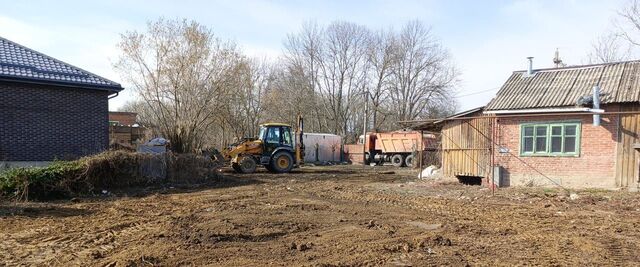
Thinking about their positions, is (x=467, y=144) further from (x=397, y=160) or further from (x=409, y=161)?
(x=397, y=160)

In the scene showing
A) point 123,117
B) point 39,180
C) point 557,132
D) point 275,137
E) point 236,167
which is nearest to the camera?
point 39,180

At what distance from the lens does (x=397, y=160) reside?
34.8 m

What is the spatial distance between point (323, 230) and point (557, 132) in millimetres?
10577

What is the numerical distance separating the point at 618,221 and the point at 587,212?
4.19ft

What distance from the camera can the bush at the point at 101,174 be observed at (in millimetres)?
11891

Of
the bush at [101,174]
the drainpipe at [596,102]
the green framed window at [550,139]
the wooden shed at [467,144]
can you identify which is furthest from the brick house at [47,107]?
the drainpipe at [596,102]

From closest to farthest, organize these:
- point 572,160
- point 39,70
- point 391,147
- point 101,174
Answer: point 101,174
point 572,160
point 39,70
point 391,147

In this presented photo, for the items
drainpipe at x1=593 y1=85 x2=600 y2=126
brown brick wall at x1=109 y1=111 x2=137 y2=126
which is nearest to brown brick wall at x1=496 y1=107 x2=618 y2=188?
drainpipe at x1=593 y1=85 x2=600 y2=126

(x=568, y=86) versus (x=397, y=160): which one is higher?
(x=568, y=86)

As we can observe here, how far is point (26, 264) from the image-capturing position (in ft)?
20.1

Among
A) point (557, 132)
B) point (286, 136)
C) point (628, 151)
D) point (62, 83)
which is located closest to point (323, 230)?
point (557, 132)

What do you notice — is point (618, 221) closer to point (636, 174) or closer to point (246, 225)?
point (636, 174)

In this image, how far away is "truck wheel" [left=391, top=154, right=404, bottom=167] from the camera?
34.4 m

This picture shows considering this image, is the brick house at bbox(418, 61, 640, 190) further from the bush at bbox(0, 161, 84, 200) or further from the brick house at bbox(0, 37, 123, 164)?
the brick house at bbox(0, 37, 123, 164)
